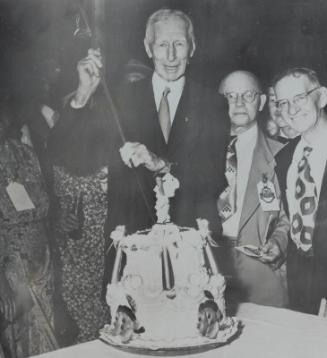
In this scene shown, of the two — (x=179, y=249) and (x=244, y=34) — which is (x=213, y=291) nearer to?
(x=179, y=249)

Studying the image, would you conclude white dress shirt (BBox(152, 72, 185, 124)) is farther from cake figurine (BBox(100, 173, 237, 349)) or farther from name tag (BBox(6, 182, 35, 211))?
name tag (BBox(6, 182, 35, 211))

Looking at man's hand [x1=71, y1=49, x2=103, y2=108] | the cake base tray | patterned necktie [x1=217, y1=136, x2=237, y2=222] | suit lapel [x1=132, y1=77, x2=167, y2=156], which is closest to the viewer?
the cake base tray

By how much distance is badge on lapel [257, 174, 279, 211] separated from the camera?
9.88 ft

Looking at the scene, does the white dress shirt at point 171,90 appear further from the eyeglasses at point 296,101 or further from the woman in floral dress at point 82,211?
the eyeglasses at point 296,101

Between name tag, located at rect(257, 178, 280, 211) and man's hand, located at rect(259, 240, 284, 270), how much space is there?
166 millimetres

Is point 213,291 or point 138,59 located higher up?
point 138,59

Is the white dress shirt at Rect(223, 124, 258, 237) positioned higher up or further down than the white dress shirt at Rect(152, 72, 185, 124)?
further down

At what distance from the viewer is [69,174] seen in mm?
2820

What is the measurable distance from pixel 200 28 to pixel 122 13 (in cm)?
36

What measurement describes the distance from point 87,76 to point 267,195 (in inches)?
39.0

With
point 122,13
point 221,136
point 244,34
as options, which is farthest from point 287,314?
point 122,13

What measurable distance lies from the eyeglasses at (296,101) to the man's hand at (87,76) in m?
0.86

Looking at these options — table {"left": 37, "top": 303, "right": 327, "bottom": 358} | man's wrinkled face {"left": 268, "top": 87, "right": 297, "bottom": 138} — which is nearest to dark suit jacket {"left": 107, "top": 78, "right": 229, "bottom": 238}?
man's wrinkled face {"left": 268, "top": 87, "right": 297, "bottom": 138}

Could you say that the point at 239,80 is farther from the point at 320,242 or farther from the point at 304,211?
the point at 320,242
